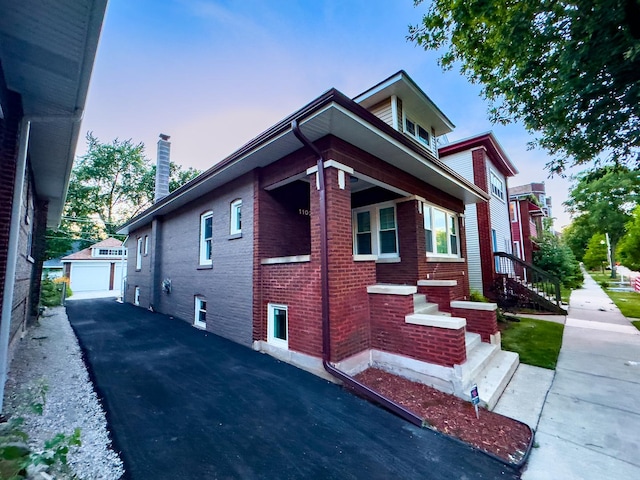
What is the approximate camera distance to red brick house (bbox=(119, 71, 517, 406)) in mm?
4172

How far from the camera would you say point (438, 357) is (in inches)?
154

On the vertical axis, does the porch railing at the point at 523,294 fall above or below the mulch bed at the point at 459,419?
above

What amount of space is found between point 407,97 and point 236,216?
627 cm

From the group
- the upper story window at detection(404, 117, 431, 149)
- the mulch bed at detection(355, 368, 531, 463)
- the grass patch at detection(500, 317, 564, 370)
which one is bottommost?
the grass patch at detection(500, 317, 564, 370)

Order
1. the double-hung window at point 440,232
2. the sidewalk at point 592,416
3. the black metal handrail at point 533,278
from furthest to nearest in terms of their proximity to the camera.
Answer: the black metal handrail at point 533,278 → the double-hung window at point 440,232 → the sidewalk at point 592,416

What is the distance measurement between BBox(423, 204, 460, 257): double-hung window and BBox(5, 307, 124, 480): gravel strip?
22.9 ft

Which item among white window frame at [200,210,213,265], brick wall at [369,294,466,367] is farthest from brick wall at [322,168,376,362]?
white window frame at [200,210,213,265]

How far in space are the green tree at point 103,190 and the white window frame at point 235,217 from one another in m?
26.0

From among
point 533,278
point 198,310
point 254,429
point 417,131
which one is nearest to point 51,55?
point 254,429

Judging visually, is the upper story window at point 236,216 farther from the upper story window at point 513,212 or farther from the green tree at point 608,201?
the green tree at point 608,201

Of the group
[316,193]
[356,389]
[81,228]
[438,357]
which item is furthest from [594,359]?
[81,228]

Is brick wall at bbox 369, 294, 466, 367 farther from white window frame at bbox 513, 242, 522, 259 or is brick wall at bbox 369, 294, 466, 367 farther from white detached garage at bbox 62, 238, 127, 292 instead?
white detached garage at bbox 62, 238, 127, 292

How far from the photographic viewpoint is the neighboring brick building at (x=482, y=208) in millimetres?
11453

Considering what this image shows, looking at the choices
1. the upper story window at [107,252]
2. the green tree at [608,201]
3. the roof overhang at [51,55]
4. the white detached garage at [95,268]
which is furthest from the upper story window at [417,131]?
the upper story window at [107,252]
